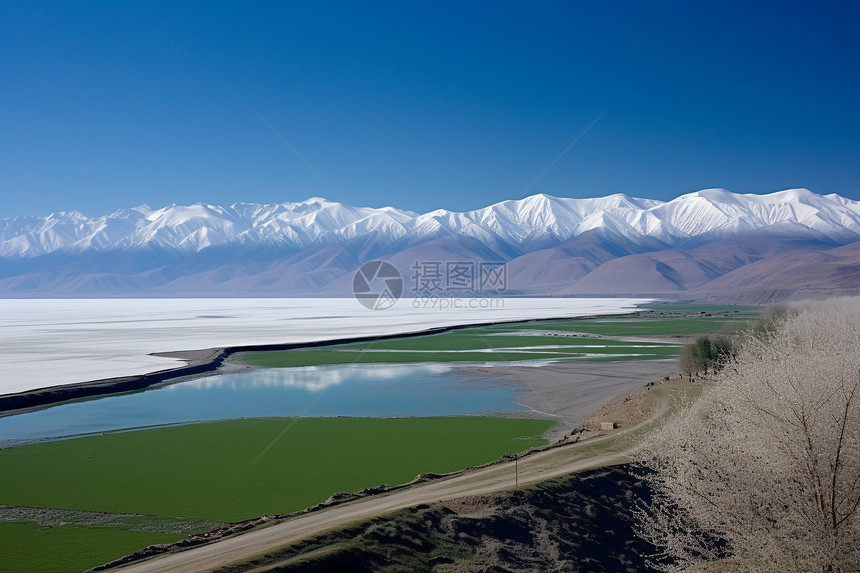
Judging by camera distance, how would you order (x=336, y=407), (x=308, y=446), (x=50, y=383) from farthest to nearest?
(x=50, y=383), (x=336, y=407), (x=308, y=446)

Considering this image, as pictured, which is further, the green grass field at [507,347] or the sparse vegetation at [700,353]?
the green grass field at [507,347]

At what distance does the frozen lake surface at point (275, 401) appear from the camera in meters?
33.0

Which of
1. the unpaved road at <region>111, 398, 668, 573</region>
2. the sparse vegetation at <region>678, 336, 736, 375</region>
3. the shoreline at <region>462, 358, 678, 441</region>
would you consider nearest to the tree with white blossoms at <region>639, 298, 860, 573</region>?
the unpaved road at <region>111, 398, 668, 573</region>

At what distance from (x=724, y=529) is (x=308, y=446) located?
16.6 meters

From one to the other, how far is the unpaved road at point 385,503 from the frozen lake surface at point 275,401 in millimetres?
11874

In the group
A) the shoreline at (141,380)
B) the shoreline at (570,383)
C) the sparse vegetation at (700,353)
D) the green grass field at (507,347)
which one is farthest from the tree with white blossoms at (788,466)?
the green grass field at (507,347)

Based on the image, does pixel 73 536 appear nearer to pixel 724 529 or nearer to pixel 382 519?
pixel 382 519

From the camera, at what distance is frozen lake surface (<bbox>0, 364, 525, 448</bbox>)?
33000 mm

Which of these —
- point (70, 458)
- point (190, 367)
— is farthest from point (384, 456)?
point (190, 367)

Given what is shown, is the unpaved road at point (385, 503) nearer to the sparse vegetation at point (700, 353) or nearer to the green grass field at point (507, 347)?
the sparse vegetation at point (700, 353)

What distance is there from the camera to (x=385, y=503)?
18844 millimetres

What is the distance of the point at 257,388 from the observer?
44.9 metres

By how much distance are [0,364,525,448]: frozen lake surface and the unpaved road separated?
39.0 ft

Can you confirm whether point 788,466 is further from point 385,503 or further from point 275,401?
point 275,401
